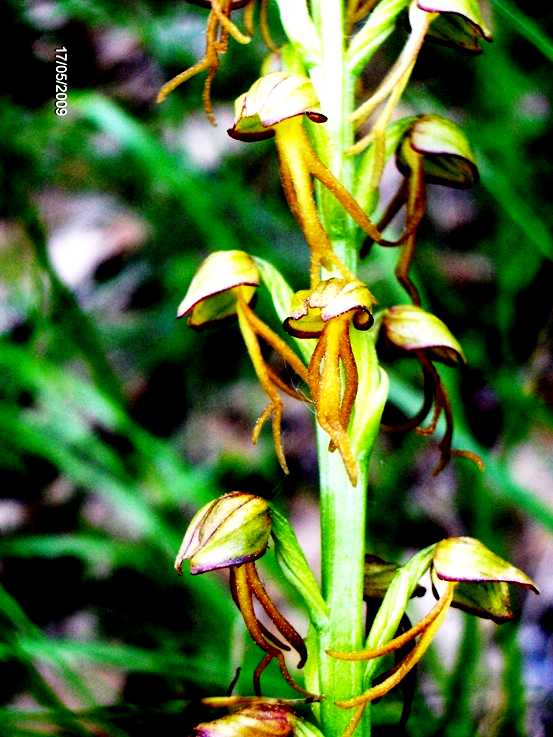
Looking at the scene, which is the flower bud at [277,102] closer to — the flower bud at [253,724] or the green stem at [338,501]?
the green stem at [338,501]

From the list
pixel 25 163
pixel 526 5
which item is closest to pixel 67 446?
pixel 25 163

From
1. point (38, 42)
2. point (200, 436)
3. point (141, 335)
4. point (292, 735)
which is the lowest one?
point (200, 436)

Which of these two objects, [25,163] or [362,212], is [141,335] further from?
[362,212]

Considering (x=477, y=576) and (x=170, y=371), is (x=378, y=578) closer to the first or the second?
(x=477, y=576)
